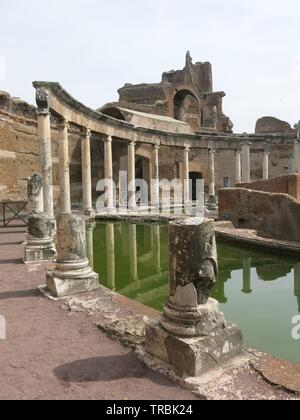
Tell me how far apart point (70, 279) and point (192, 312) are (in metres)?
2.85

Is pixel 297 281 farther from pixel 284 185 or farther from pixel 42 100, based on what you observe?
pixel 284 185

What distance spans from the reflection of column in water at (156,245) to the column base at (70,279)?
3.04m

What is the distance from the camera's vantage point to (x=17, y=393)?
3.13 meters

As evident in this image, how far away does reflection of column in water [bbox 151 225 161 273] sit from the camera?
938 cm

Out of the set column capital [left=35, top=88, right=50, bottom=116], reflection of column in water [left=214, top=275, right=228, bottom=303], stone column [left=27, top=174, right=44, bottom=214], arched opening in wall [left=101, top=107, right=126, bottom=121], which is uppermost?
arched opening in wall [left=101, top=107, right=126, bottom=121]

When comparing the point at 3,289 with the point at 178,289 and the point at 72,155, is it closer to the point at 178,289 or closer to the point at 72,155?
the point at 178,289

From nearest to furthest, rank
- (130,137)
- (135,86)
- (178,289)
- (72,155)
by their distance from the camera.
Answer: (178,289)
(130,137)
(72,155)
(135,86)

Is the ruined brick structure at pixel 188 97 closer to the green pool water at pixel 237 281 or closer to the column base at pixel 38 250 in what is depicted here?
the green pool water at pixel 237 281

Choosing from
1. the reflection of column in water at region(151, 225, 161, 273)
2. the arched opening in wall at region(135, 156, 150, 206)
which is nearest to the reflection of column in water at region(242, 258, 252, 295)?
the reflection of column in water at region(151, 225, 161, 273)

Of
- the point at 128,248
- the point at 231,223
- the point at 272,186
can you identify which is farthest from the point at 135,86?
the point at 128,248

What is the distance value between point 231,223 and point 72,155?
12.9 metres

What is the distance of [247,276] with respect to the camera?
8578mm

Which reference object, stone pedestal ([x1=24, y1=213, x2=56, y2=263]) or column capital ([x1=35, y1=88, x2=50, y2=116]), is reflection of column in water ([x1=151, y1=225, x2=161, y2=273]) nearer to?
stone pedestal ([x1=24, y1=213, x2=56, y2=263])
